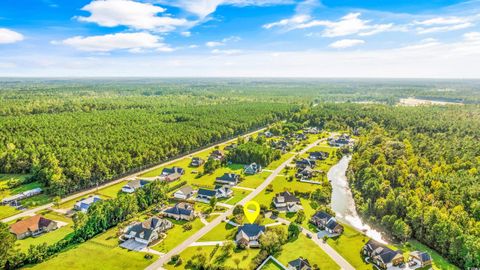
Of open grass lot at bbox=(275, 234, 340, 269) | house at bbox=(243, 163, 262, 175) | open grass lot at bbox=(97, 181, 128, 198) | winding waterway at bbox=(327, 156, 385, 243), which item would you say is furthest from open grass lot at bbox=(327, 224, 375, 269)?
open grass lot at bbox=(97, 181, 128, 198)

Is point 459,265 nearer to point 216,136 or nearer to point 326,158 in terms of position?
point 326,158

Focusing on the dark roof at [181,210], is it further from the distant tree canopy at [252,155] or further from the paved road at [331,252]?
the distant tree canopy at [252,155]

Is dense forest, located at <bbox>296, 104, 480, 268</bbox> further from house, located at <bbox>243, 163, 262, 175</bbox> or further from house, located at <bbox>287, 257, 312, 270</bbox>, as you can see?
house, located at <bbox>243, 163, 262, 175</bbox>

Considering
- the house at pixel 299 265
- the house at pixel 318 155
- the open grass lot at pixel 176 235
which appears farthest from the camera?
the house at pixel 318 155

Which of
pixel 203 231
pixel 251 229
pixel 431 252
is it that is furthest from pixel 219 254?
pixel 431 252

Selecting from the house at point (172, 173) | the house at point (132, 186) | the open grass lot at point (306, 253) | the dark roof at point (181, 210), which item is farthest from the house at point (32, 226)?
the open grass lot at point (306, 253)

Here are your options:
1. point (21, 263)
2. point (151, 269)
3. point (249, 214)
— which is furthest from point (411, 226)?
point (21, 263)
